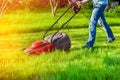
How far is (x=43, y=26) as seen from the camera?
21.4 m

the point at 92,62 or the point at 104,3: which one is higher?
the point at 104,3

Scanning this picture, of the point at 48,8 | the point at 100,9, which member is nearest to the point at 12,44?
the point at 100,9

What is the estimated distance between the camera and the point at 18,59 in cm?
977

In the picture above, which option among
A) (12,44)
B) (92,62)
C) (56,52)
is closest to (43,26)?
(12,44)

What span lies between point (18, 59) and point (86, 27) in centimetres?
1256

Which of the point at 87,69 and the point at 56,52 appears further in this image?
the point at 56,52

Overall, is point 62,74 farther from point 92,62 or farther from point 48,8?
point 48,8

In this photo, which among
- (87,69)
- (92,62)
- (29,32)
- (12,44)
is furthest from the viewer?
(29,32)

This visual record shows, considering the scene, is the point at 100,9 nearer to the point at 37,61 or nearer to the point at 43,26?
the point at 37,61

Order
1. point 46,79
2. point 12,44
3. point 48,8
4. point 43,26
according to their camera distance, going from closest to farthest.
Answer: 1. point 46,79
2. point 12,44
3. point 43,26
4. point 48,8

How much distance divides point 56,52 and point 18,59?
0.83 m

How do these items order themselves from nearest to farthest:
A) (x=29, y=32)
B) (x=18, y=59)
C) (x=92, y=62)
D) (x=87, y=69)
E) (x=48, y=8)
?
1. (x=87, y=69)
2. (x=92, y=62)
3. (x=18, y=59)
4. (x=29, y=32)
5. (x=48, y=8)

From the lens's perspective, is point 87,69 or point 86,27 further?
point 86,27

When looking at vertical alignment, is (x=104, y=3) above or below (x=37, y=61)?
above
